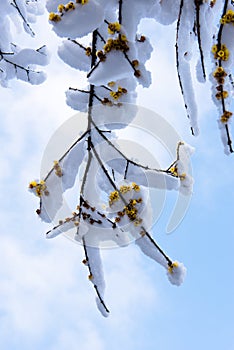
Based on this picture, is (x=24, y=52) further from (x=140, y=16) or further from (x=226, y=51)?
(x=226, y=51)

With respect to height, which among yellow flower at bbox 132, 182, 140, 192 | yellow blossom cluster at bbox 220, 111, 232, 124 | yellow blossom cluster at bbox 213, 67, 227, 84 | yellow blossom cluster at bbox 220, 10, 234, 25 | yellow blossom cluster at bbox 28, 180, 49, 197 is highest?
yellow blossom cluster at bbox 220, 10, 234, 25

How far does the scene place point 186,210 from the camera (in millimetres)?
2170

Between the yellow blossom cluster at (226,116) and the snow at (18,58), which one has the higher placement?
the snow at (18,58)

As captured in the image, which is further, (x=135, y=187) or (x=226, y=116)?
(x=135, y=187)

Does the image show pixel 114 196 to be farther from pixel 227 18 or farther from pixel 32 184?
pixel 227 18

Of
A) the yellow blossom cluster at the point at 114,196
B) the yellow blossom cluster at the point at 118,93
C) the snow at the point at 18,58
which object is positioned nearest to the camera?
the yellow blossom cluster at the point at 118,93

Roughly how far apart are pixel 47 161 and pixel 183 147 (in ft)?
2.38

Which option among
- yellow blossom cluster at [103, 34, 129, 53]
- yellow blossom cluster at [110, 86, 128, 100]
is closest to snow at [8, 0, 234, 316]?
yellow blossom cluster at [110, 86, 128, 100]

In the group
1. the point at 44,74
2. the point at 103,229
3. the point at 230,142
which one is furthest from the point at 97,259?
the point at 44,74

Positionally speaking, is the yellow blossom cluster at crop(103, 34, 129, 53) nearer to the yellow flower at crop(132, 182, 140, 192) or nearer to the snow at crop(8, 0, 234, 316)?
the snow at crop(8, 0, 234, 316)

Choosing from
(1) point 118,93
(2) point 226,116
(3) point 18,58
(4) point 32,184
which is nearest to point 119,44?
(1) point 118,93

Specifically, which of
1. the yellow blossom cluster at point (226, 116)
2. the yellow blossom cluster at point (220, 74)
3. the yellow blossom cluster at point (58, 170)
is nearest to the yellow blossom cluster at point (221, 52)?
the yellow blossom cluster at point (220, 74)

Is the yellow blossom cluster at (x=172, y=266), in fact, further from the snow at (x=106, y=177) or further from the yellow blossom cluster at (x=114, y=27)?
the yellow blossom cluster at (x=114, y=27)

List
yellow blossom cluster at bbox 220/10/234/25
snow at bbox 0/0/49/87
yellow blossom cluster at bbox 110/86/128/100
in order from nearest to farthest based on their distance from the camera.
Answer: yellow blossom cluster at bbox 220/10/234/25 → yellow blossom cluster at bbox 110/86/128/100 → snow at bbox 0/0/49/87
